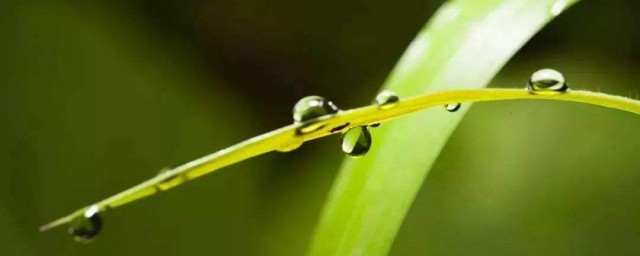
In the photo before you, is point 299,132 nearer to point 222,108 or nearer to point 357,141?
point 357,141

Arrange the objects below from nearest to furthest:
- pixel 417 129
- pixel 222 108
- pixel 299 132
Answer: pixel 299 132 < pixel 417 129 < pixel 222 108

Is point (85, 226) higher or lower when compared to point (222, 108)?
lower

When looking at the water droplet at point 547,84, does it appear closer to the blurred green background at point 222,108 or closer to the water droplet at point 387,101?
the water droplet at point 387,101

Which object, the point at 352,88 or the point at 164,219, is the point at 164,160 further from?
the point at 352,88

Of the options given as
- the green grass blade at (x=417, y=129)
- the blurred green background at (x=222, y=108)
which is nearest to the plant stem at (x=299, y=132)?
the green grass blade at (x=417, y=129)

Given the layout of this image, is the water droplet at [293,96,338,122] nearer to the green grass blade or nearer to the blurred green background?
the green grass blade

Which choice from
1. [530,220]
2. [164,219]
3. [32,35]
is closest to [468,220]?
[530,220]

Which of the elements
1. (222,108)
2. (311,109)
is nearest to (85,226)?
(311,109)
